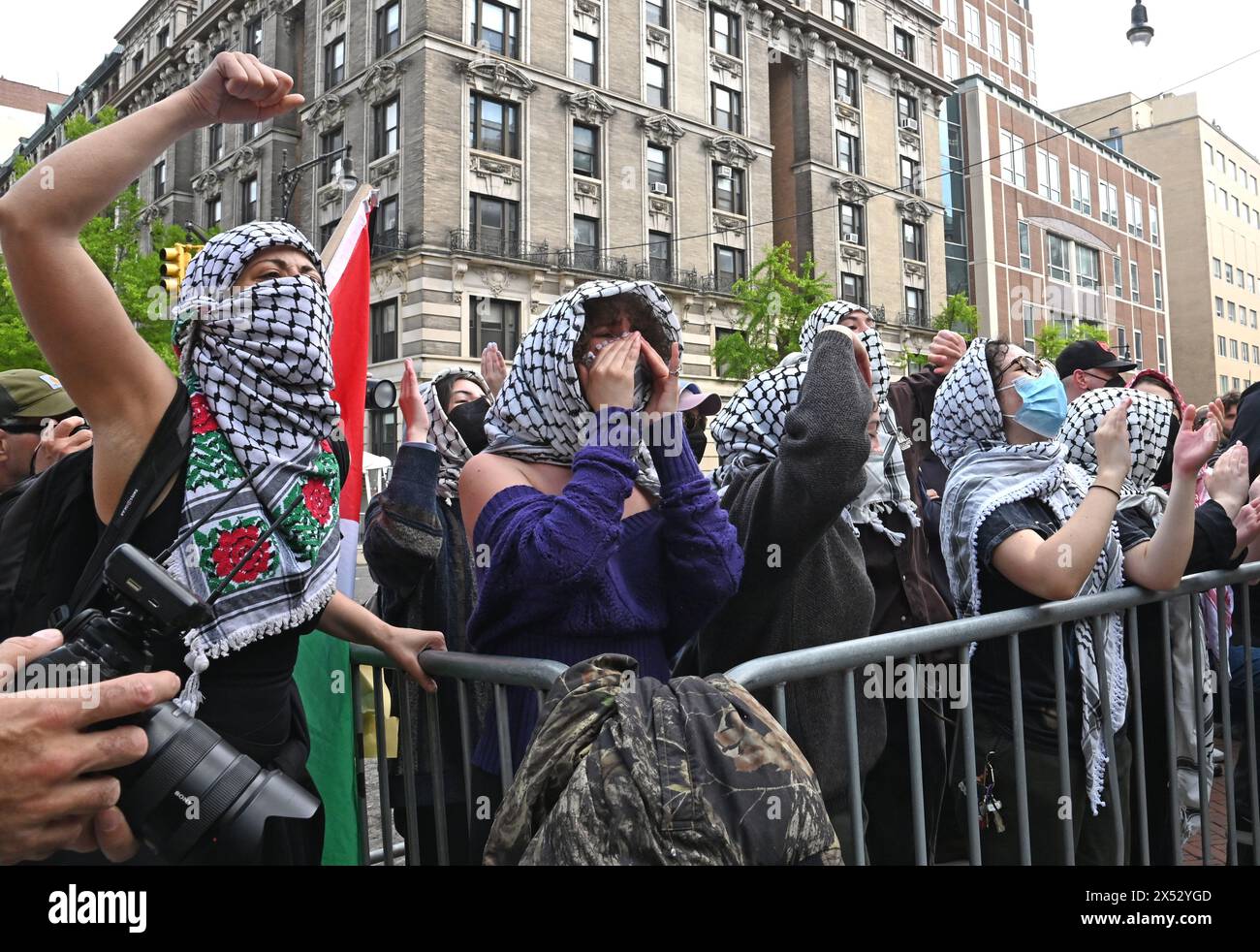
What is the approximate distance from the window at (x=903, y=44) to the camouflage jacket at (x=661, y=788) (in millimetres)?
43349

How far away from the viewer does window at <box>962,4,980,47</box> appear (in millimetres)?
48469

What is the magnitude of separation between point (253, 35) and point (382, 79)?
8.59 m

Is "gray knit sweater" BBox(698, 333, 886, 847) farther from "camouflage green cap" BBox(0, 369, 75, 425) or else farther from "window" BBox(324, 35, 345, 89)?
"window" BBox(324, 35, 345, 89)

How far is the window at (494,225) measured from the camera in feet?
87.7

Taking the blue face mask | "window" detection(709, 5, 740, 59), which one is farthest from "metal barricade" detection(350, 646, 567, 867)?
"window" detection(709, 5, 740, 59)

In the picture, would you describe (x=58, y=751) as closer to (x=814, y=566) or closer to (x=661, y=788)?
(x=661, y=788)

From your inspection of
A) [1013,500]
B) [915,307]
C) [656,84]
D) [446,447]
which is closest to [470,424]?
[446,447]

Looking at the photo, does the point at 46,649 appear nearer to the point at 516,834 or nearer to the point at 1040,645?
the point at 516,834

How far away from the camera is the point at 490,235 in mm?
27031

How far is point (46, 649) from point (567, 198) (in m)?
28.6

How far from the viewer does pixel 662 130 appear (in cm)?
3077

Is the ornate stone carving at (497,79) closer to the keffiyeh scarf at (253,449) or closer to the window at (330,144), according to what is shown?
the window at (330,144)

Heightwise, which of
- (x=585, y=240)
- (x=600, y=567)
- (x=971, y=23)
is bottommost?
(x=600, y=567)

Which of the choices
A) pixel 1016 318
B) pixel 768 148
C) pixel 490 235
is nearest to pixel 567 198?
pixel 490 235
